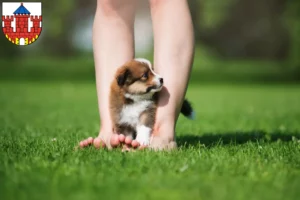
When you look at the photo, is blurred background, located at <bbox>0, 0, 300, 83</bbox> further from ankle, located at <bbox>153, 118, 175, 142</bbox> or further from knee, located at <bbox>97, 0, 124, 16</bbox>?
ankle, located at <bbox>153, 118, 175, 142</bbox>

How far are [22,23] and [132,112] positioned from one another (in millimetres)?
1436

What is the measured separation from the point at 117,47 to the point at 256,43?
110 ft

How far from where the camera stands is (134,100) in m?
3.64

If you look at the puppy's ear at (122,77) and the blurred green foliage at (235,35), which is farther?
the blurred green foliage at (235,35)

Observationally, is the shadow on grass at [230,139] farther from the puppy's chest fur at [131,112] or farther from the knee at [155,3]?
the knee at [155,3]

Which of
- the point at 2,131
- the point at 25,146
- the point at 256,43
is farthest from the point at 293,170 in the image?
the point at 256,43

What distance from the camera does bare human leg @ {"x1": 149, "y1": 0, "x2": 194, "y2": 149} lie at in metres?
3.57

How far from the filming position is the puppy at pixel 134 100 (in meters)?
3.58

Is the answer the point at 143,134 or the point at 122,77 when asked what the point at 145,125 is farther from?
the point at 122,77

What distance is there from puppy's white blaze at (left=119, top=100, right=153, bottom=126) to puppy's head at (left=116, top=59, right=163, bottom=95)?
0.25 feet

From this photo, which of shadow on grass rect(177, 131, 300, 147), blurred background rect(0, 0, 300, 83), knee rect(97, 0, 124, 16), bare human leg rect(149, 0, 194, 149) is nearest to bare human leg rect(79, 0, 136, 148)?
knee rect(97, 0, 124, 16)

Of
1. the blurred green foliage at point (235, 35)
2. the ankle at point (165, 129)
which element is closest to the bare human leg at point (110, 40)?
the ankle at point (165, 129)

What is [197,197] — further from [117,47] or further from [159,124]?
[117,47]

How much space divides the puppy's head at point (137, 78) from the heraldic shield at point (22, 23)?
1.05 m
